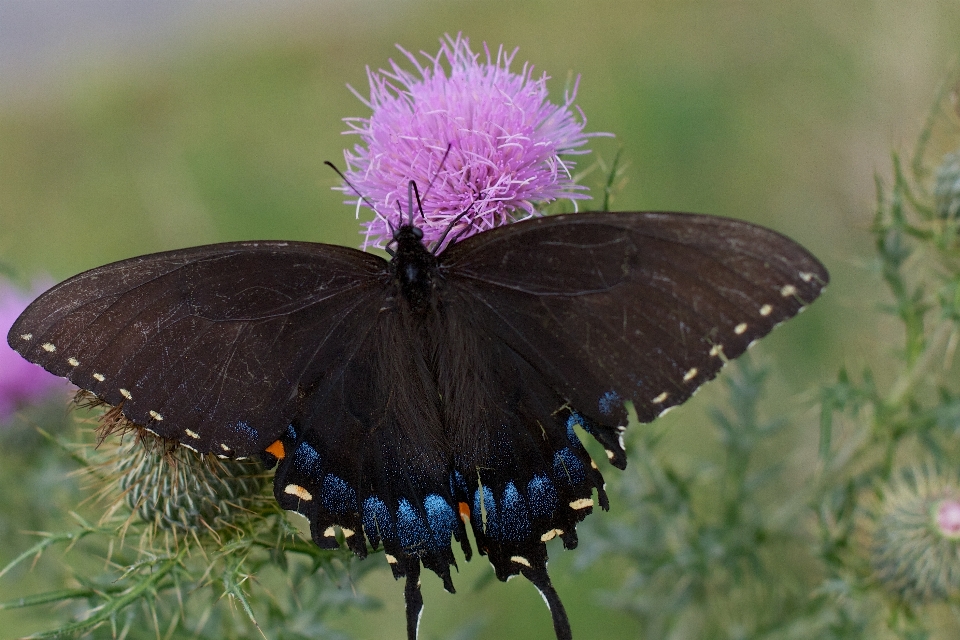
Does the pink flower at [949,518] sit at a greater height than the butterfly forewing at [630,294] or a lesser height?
lesser

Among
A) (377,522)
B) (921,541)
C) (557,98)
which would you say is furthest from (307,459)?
(557,98)

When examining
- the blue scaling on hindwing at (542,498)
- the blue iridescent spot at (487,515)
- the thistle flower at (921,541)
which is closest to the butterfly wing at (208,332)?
the blue iridescent spot at (487,515)

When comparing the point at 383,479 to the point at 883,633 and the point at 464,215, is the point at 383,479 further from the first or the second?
the point at 883,633

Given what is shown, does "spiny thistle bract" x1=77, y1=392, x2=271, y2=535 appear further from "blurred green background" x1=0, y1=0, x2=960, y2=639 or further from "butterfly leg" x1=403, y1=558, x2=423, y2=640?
"blurred green background" x1=0, y1=0, x2=960, y2=639

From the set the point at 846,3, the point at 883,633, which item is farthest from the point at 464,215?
the point at 846,3

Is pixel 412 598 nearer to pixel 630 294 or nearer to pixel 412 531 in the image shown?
pixel 412 531

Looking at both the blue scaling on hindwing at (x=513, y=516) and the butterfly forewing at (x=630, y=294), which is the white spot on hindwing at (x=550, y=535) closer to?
the blue scaling on hindwing at (x=513, y=516)
